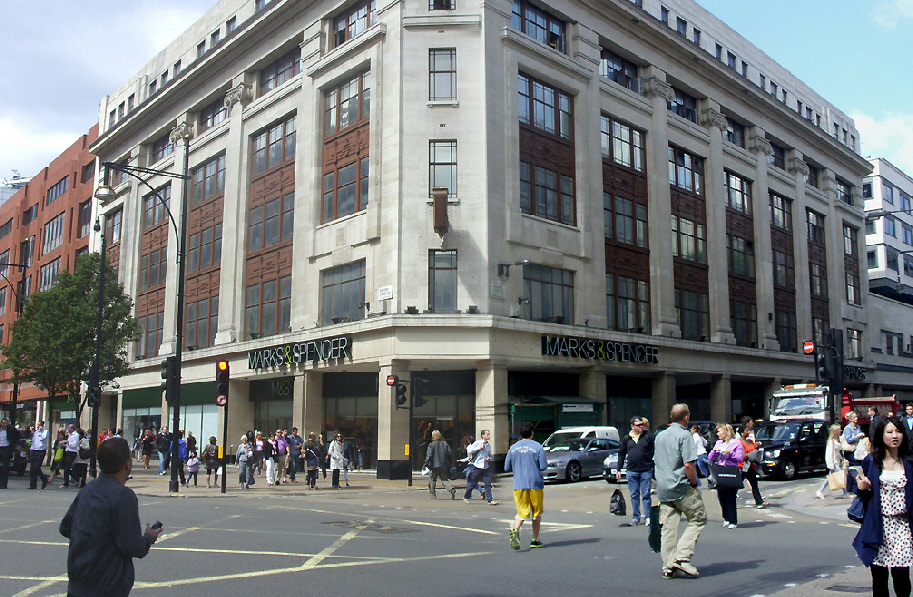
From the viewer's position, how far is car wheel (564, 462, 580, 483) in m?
27.3

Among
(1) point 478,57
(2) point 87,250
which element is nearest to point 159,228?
(2) point 87,250

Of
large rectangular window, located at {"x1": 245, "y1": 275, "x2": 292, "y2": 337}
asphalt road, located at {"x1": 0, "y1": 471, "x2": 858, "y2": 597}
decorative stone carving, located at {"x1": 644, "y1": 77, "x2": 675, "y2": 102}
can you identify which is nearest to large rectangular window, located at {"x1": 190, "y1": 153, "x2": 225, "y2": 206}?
large rectangular window, located at {"x1": 245, "y1": 275, "x2": 292, "y2": 337}

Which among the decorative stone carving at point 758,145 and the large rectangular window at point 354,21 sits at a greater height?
the large rectangular window at point 354,21

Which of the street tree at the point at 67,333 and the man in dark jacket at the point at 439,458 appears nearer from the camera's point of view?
the man in dark jacket at the point at 439,458

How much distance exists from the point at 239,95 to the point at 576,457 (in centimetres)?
2715

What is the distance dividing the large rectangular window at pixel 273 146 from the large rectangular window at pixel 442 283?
11.7m

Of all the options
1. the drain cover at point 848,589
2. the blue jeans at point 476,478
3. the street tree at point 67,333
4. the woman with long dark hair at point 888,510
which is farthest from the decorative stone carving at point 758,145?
the woman with long dark hair at point 888,510

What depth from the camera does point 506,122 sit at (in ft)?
111

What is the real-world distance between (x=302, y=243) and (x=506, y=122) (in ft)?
35.7

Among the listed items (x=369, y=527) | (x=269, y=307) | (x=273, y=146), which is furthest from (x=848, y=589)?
(x=273, y=146)

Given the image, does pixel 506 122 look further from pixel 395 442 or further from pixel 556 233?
pixel 395 442

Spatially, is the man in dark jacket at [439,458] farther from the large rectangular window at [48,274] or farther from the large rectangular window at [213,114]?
the large rectangular window at [48,274]

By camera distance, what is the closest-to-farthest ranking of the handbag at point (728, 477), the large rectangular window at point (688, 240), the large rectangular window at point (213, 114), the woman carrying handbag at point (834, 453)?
the handbag at point (728, 477) → the woman carrying handbag at point (834, 453) → the large rectangular window at point (688, 240) → the large rectangular window at point (213, 114)

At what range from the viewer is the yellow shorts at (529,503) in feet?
38.8
